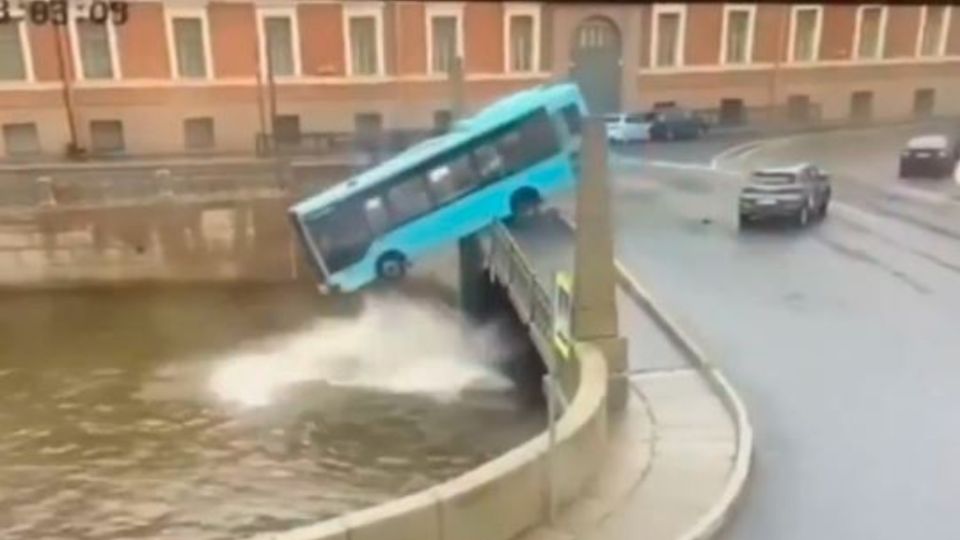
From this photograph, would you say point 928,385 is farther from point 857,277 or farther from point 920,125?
point 920,125

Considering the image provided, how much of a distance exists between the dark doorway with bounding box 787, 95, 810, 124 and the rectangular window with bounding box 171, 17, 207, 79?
50.7ft

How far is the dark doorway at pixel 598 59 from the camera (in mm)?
24656

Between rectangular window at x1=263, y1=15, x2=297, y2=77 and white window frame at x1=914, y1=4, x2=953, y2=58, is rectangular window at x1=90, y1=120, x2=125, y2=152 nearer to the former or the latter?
rectangular window at x1=263, y1=15, x2=297, y2=77

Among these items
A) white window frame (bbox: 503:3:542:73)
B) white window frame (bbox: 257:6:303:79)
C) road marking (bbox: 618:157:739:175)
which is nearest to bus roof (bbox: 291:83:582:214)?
road marking (bbox: 618:157:739:175)

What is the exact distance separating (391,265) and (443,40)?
9.93 m

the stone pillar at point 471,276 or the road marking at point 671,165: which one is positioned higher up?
the road marking at point 671,165

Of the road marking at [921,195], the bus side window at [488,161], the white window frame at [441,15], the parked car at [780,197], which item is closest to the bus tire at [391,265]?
the bus side window at [488,161]

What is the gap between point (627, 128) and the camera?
1021 inches

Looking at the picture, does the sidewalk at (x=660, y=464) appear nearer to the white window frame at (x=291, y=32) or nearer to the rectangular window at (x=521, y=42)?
the rectangular window at (x=521, y=42)

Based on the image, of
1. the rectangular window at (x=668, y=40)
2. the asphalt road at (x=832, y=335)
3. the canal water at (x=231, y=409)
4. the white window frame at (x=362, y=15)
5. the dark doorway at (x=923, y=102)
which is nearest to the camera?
the asphalt road at (x=832, y=335)

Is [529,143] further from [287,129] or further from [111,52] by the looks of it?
[111,52]

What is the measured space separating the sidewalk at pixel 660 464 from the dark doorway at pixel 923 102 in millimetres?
21260

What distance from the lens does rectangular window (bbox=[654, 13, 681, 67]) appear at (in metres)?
25.4

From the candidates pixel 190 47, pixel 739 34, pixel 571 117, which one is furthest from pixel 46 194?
pixel 739 34
